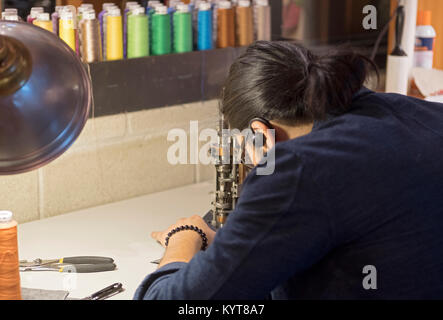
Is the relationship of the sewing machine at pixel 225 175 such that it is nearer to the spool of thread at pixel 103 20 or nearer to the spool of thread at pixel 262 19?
the spool of thread at pixel 103 20

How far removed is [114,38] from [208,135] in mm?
460

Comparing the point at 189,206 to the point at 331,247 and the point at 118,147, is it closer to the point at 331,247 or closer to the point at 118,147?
the point at 118,147

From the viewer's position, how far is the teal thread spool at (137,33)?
66.1 inches

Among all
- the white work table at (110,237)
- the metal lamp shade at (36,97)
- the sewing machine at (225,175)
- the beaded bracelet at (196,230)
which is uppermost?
the metal lamp shade at (36,97)

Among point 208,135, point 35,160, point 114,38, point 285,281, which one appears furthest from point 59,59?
point 208,135

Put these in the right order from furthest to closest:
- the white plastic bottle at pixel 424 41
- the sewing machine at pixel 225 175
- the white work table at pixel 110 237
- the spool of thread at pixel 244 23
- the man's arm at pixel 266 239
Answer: the white plastic bottle at pixel 424 41, the spool of thread at pixel 244 23, the sewing machine at pixel 225 175, the white work table at pixel 110 237, the man's arm at pixel 266 239

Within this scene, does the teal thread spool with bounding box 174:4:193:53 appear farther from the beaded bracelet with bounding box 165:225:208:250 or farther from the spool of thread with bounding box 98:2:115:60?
→ the beaded bracelet with bounding box 165:225:208:250

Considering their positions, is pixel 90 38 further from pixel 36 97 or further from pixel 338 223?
pixel 338 223

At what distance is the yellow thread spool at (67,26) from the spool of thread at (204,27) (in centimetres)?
39

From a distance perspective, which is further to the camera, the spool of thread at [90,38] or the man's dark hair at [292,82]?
the spool of thread at [90,38]

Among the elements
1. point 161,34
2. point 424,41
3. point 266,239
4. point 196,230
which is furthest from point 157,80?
point 266,239

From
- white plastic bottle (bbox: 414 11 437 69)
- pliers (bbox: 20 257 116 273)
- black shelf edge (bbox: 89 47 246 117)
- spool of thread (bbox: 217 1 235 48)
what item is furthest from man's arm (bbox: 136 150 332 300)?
white plastic bottle (bbox: 414 11 437 69)

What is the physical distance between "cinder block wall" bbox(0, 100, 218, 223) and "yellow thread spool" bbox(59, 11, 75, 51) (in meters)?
0.24

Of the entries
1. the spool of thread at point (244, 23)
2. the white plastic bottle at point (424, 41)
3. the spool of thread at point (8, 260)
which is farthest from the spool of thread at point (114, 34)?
the white plastic bottle at point (424, 41)
